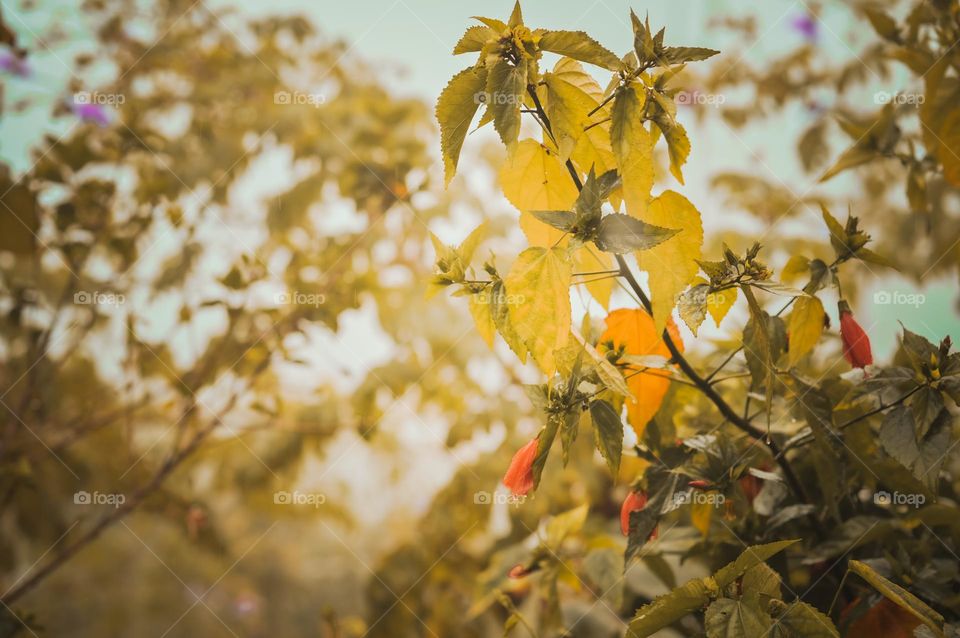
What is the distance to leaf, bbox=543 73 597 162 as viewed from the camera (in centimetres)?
49

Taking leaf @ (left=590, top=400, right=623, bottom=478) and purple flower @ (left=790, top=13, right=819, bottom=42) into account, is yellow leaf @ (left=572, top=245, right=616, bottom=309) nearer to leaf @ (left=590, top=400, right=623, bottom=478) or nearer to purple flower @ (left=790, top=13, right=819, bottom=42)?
leaf @ (left=590, top=400, right=623, bottom=478)

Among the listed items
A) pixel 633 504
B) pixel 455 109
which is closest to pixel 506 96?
pixel 455 109

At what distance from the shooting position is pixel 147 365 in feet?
4.60

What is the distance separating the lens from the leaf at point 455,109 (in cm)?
49

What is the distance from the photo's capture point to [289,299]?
117cm

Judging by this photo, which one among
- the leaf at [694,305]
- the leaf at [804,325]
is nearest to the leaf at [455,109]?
the leaf at [694,305]

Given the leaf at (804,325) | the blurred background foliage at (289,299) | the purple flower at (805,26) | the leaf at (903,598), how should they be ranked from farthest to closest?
the purple flower at (805,26) → the blurred background foliage at (289,299) → the leaf at (804,325) → the leaf at (903,598)

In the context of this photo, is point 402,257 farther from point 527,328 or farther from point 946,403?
point 946,403

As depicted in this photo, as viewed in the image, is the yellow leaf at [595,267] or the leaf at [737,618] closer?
the leaf at [737,618]

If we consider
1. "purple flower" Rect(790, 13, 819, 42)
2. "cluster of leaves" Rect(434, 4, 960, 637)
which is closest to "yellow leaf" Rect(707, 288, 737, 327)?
"cluster of leaves" Rect(434, 4, 960, 637)

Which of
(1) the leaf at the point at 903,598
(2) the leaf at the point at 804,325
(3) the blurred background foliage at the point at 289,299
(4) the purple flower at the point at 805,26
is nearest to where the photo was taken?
(1) the leaf at the point at 903,598

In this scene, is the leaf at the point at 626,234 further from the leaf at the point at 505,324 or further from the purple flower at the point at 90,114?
the purple flower at the point at 90,114

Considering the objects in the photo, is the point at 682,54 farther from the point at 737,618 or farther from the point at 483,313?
the point at 737,618

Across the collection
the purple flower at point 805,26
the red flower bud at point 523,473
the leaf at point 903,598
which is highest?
A: the purple flower at point 805,26
